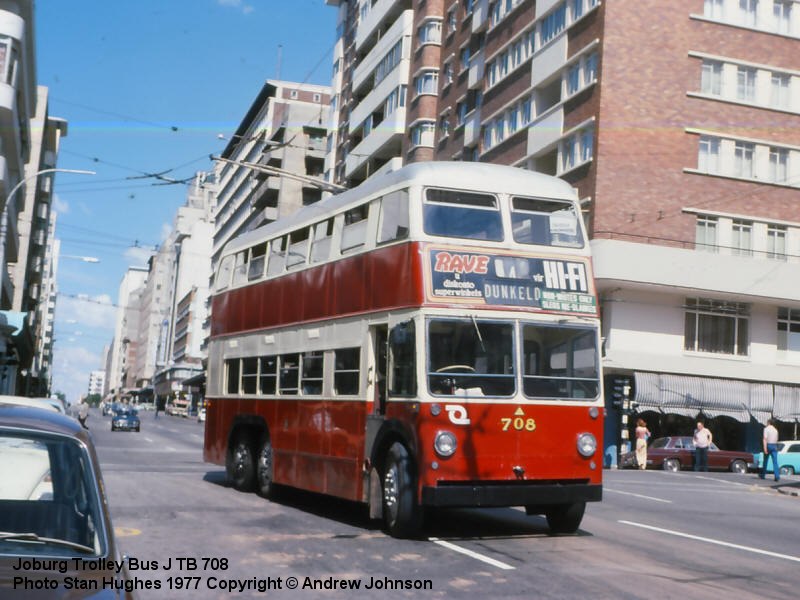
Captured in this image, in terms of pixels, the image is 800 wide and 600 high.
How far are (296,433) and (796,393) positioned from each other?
29079mm

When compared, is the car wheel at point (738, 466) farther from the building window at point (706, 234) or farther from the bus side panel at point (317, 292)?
the bus side panel at point (317, 292)

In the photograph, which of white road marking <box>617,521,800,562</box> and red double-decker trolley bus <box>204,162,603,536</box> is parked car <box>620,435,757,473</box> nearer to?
white road marking <box>617,521,800,562</box>

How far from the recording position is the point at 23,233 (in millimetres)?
72875

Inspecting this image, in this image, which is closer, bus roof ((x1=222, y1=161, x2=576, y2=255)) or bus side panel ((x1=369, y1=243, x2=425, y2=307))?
bus side panel ((x1=369, y1=243, x2=425, y2=307))

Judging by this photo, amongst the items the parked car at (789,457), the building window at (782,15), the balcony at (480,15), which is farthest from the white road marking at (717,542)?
the balcony at (480,15)

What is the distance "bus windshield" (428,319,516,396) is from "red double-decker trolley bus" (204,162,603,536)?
0.05 feet

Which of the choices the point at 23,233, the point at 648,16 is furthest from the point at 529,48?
the point at 23,233

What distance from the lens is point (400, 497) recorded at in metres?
10.7

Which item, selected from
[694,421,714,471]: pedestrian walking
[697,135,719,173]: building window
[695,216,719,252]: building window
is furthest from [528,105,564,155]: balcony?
[694,421,714,471]: pedestrian walking

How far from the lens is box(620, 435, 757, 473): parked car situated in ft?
113

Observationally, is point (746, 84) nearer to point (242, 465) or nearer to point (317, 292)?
point (242, 465)

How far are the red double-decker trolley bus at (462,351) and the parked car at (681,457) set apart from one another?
23.7 m

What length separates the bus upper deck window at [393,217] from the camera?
1141cm

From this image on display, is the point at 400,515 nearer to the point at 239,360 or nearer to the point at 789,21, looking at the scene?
the point at 239,360
